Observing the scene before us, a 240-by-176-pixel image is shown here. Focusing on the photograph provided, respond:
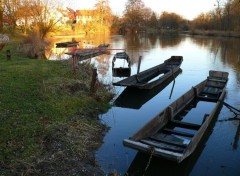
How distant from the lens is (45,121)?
7539 mm

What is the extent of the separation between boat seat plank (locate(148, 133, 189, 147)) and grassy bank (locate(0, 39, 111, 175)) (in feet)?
5.14

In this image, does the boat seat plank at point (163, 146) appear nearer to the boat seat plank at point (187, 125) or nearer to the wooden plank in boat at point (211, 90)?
the boat seat plank at point (187, 125)

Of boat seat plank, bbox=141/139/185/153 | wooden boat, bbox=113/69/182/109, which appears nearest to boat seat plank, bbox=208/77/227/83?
wooden boat, bbox=113/69/182/109

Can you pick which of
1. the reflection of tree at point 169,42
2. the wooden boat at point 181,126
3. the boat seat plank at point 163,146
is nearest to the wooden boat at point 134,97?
the wooden boat at point 181,126

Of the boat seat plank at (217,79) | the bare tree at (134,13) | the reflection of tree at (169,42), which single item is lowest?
the boat seat plank at (217,79)

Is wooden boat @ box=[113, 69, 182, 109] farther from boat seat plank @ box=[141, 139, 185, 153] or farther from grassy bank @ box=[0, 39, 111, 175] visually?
boat seat plank @ box=[141, 139, 185, 153]

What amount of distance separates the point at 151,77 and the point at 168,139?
1022 centimetres

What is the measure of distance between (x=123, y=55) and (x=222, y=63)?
866 cm

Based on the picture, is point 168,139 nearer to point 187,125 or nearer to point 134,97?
point 187,125

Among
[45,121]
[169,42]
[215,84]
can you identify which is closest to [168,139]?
[45,121]

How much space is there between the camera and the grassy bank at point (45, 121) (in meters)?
5.86

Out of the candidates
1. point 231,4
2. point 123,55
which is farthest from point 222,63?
point 231,4

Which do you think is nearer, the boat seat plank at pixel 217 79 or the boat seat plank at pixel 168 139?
the boat seat plank at pixel 168 139

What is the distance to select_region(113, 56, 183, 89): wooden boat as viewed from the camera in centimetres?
1325
